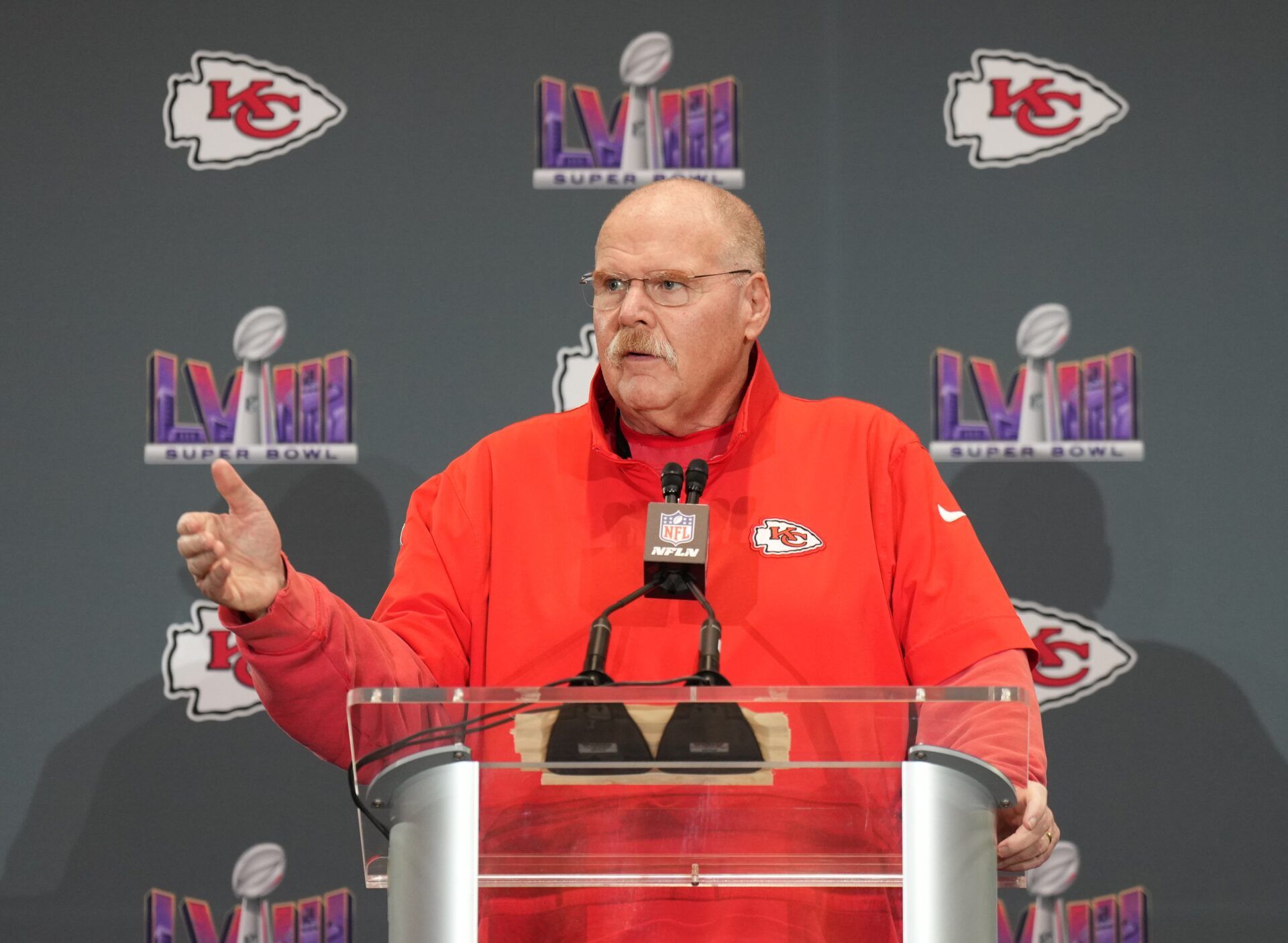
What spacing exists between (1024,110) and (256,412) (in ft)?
5.60

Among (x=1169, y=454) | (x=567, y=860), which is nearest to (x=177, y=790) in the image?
(x=567, y=860)

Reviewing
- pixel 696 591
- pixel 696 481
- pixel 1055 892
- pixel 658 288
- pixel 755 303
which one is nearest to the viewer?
pixel 696 591

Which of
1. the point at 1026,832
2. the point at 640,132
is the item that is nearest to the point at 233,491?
the point at 1026,832

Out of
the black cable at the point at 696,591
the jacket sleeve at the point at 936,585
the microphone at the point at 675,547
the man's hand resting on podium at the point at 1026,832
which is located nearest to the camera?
the man's hand resting on podium at the point at 1026,832

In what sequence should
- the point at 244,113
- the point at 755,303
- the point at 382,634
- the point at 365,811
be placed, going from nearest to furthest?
1. the point at 365,811
2. the point at 382,634
3. the point at 755,303
4. the point at 244,113

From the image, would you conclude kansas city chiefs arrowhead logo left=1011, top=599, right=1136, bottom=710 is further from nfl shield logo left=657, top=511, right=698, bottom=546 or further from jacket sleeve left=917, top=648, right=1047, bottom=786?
jacket sleeve left=917, top=648, right=1047, bottom=786

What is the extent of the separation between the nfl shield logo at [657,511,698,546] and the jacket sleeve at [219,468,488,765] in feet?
1.19

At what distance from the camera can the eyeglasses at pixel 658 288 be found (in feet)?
7.04

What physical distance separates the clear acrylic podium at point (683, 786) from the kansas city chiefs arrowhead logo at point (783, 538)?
79cm

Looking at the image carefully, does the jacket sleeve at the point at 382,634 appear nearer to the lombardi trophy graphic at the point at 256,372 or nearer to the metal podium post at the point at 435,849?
the metal podium post at the point at 435,849

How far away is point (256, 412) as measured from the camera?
2.98m

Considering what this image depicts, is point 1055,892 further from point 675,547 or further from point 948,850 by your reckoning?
point 948,850

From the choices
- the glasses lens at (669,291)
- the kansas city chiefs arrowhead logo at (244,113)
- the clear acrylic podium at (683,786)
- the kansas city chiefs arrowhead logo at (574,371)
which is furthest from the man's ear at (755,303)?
the kansas city chiefs arrowhead logo at (244,113)

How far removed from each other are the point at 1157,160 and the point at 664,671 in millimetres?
1719
